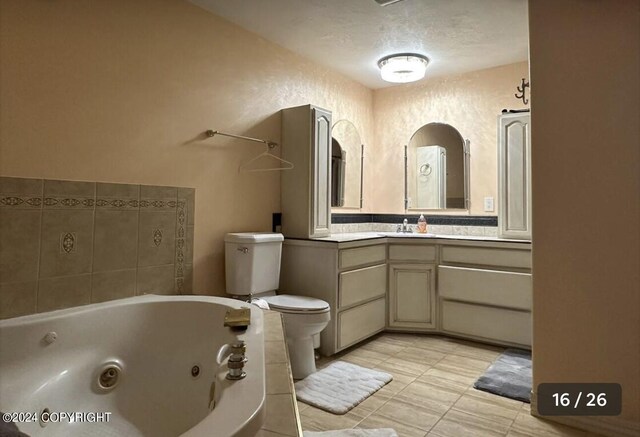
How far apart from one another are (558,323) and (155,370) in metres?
1.88

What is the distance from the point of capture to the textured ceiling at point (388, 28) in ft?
7.74

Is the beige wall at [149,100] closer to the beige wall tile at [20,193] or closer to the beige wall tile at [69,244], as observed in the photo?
the beige wall tile at [20,193]

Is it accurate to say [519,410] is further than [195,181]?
No

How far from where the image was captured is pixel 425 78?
3.64 m

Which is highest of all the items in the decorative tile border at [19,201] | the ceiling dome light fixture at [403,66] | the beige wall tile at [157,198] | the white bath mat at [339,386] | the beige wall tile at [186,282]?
the ceiling dome light fixture at [403,66]

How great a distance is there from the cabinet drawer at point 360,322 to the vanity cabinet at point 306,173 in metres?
0.63

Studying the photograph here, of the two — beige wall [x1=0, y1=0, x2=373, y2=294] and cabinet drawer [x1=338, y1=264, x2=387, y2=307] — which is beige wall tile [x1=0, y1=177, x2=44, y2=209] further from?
cabinet drawer [x1=338, y1=264, x2=387, y2=307]

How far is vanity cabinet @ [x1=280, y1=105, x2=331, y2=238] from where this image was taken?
2.76m

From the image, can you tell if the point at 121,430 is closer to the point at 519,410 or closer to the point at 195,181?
the point at 195,181

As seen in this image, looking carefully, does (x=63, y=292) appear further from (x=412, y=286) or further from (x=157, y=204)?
(x=412, y=286)

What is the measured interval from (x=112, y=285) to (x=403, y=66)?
8.66 ft

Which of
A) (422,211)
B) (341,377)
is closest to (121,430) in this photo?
(341,377)

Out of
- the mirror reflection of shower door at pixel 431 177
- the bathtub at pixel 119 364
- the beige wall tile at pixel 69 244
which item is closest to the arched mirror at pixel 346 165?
the mirror reflection of shower door at pixel 431 177

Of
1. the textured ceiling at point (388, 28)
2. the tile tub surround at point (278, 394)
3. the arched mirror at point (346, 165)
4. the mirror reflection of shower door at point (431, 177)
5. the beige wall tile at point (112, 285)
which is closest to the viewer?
the tile tub surround at point (278, 394)
